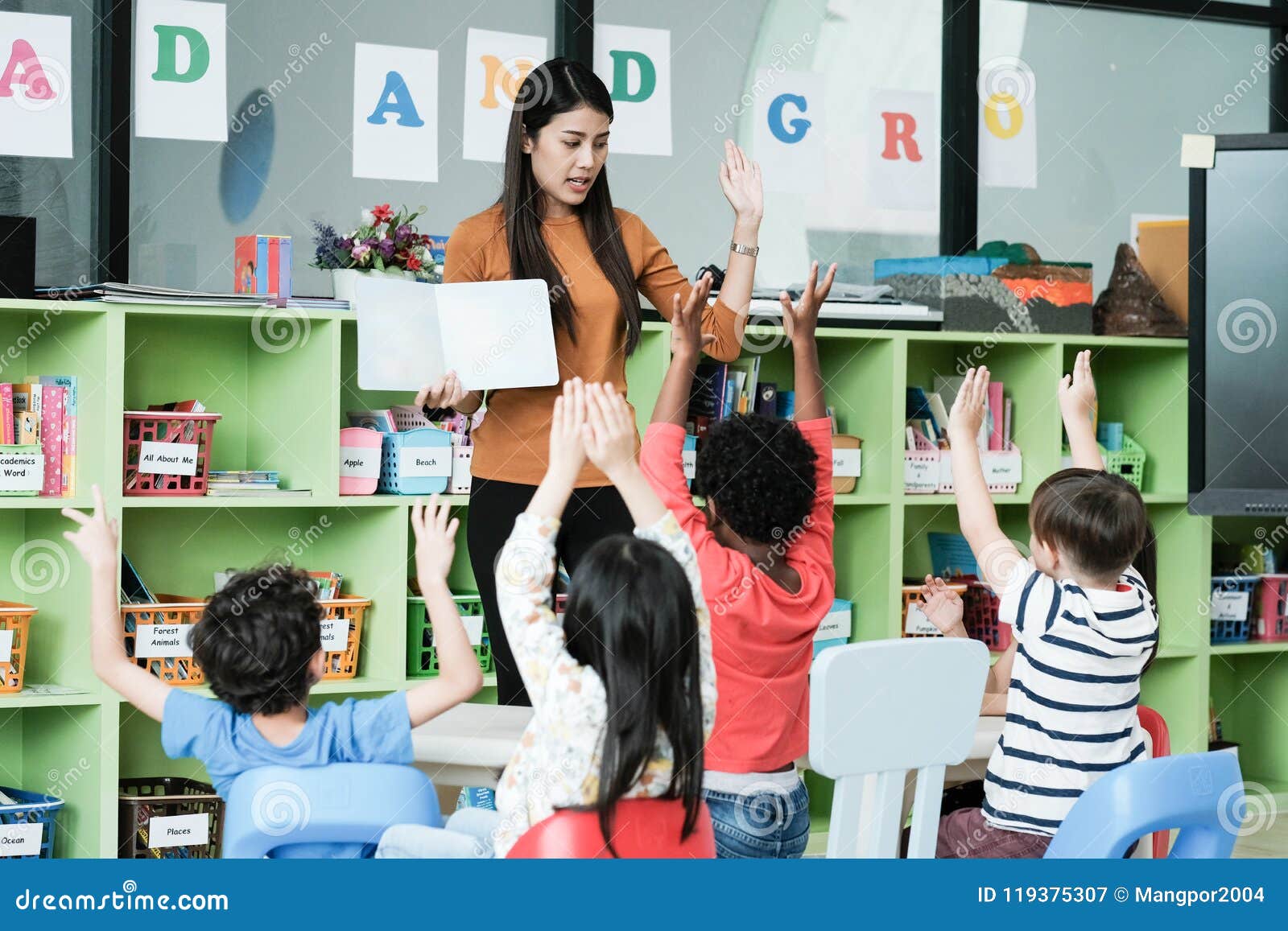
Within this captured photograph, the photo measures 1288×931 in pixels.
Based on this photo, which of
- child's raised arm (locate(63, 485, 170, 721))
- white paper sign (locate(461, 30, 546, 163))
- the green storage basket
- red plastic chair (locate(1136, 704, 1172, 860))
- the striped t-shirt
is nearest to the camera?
child's raised arm (locate(63, 485, 170, 721))

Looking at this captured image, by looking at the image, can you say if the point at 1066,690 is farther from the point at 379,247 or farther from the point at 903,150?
the point at 903,150

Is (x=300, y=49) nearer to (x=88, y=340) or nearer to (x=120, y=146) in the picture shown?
(x=120, y=146)

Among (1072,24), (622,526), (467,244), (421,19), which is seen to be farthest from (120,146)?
(1072,24)

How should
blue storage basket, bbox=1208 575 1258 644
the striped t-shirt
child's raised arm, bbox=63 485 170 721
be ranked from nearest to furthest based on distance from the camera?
child's raised arm, bbox=63 485 170 721 < the striped t-shirt < blue storage basket, bbox=1208 575 1258 644

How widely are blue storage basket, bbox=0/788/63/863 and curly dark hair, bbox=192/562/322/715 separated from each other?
136 cm

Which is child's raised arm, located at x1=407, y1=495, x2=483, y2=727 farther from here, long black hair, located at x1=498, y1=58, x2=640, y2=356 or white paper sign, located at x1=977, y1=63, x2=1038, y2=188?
white paper sign, located at x1=977, y1=63, x2=1038, y2=188

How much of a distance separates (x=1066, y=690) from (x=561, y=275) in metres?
1.14

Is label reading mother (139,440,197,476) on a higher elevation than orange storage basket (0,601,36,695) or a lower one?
higher

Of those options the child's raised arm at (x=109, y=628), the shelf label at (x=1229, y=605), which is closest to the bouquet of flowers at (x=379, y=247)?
the child's raised arm at (x=109, y=628)

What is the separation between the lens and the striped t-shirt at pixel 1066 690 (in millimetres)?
2016

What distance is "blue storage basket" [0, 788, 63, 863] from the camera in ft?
9.91

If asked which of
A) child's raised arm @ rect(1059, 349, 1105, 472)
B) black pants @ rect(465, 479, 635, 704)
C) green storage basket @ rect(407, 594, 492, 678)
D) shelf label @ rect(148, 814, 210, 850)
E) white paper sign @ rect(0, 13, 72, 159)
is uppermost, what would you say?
white paper sign @ rect(0, 13, 72, 159)

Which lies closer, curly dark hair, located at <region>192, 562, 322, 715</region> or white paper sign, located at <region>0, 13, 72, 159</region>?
curly dark hair, located at <region>192, 562, 322, 715</region>

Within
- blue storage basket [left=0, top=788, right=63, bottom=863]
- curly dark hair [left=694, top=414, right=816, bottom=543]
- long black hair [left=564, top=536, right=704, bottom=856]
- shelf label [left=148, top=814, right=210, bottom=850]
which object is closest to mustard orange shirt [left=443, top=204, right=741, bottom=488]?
curly dark hair [left=694, top=414, right=816, bottom=543]
